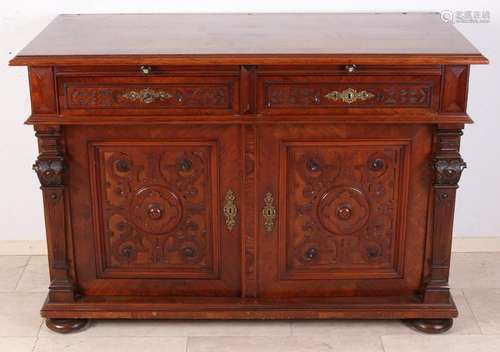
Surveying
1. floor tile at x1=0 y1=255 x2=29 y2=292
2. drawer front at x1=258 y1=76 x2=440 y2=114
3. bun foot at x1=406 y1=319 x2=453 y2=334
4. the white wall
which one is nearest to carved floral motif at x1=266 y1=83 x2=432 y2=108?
drawer front at x1=258 y1=76 x2=440 y2=114

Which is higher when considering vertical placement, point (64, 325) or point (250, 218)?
point (250, 218)

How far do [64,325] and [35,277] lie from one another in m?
0.40

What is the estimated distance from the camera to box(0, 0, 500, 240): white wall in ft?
9.26

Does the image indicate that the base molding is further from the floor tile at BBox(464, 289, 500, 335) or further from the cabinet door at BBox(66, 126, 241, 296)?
the floor tile at BBox(464, 289, 500, 335)

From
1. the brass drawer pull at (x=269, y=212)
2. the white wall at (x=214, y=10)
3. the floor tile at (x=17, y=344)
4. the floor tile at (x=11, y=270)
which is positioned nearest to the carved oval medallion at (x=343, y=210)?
the brass drawer pull at (x=269, y=212)

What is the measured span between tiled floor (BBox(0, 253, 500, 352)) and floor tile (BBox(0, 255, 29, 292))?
0.41 ft

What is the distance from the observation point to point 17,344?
259 cm

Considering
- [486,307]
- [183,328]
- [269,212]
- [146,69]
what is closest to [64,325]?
[183,328]

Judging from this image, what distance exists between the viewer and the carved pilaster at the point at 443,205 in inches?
96.0

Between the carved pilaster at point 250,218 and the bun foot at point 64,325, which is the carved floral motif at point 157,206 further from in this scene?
the bun foot at point 64,325

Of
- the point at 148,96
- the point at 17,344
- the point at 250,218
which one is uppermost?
the point at 148,96

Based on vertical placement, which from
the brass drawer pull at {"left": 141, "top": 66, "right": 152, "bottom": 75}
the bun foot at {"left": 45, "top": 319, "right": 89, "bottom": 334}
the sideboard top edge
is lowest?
the bun foot at {"left": 45, "top": 319, "right": 89, "bottom": 334}

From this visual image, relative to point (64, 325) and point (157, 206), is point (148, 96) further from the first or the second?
point (64, 325)

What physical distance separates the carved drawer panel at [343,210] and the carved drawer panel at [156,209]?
231 millimetres
